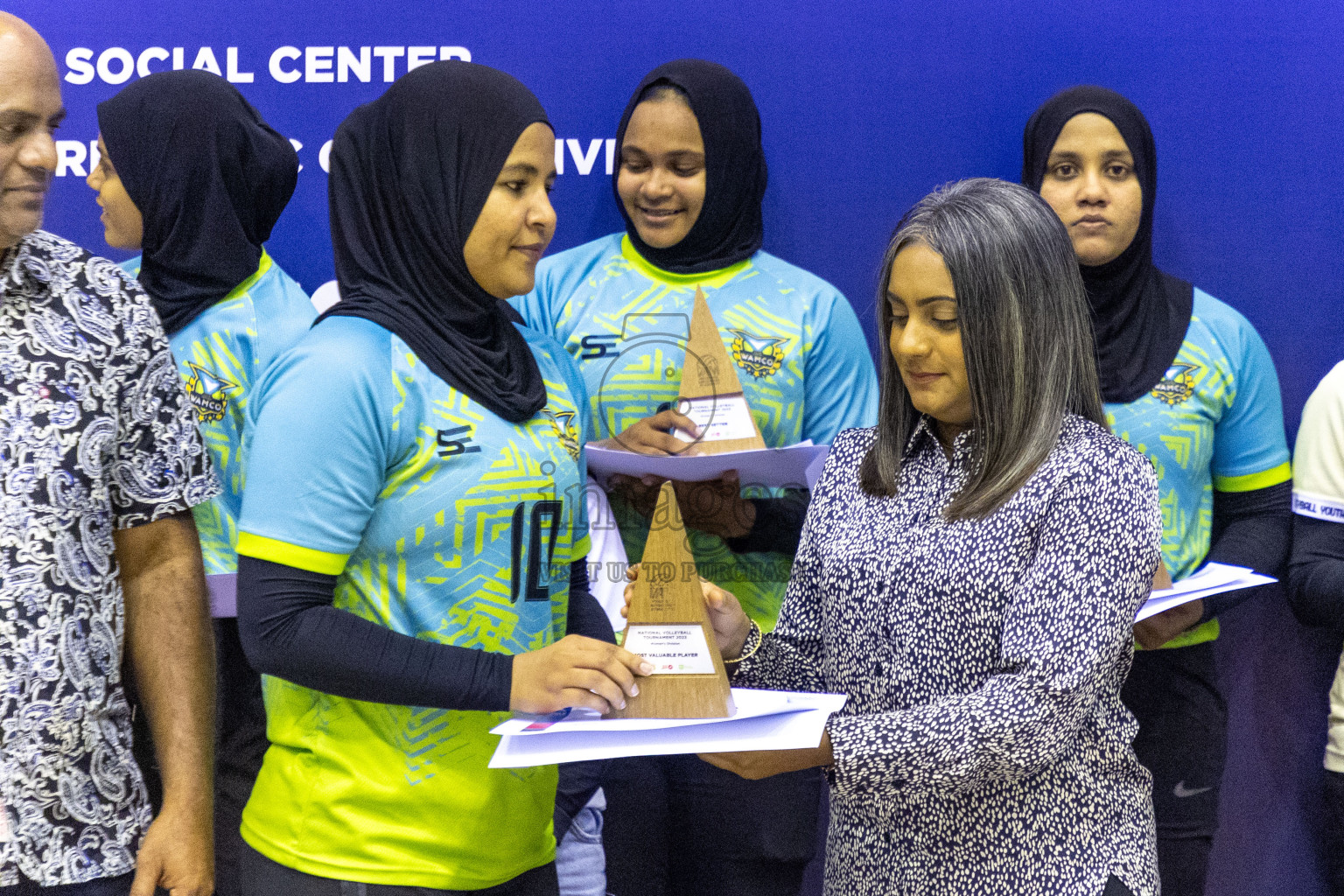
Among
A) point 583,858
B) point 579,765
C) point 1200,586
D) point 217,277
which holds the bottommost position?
point 583,858

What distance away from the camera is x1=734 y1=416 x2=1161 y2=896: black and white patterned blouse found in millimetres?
1396

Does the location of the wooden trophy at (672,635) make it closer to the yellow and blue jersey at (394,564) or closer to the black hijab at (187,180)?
the yellow and blue jersey at (394,564)

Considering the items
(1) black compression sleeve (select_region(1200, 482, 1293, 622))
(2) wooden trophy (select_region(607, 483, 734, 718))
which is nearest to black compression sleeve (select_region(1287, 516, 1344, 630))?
(1) black compression sleeve (select_region(1200, 482, 1293, 622))

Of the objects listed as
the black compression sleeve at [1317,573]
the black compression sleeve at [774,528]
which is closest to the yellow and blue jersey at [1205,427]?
the black compression sleeve at [1317,573]

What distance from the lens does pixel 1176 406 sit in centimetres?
259

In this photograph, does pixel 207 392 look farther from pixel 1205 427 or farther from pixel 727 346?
pixel 1205 427

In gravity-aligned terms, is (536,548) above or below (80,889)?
above

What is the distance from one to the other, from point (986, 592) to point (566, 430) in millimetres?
636

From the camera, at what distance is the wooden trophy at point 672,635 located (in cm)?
151

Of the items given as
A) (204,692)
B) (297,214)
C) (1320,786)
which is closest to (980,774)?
(204,692)

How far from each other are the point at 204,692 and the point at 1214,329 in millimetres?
2168

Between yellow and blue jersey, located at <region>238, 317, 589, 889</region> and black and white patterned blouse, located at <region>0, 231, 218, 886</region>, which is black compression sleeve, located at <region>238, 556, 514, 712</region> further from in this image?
black and white patterned blouse, located at <region>0, 231, 218, 886</region>

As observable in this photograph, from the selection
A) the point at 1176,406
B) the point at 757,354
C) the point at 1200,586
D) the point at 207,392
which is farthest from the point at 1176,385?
the point at 207,392

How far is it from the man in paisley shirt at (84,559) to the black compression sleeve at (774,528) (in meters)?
1.14
